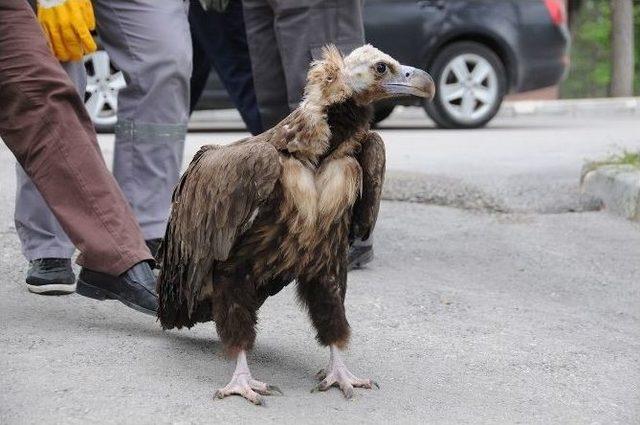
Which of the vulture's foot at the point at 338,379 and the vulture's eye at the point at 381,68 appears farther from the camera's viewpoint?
the vulture's foot at the point at 338,379

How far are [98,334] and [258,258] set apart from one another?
92 cm

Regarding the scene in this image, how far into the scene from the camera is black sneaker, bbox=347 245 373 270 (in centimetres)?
568

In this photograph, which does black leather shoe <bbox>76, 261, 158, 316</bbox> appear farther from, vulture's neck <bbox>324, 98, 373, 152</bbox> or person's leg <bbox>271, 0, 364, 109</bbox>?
person's leg <bbox>271, 0, 364, 109</bbox>

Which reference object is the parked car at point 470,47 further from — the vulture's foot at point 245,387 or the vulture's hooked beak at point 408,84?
the vulture's foot at point 245,387

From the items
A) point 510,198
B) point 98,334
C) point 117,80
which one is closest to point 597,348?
point 98,334

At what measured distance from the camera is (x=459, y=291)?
5555 mm

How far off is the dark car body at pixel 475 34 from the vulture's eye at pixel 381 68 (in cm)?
935

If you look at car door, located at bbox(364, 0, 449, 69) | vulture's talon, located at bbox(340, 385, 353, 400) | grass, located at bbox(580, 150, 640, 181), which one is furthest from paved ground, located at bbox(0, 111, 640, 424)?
car door, located at bbox(364, 0, 449, 69)

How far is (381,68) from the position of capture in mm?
3924

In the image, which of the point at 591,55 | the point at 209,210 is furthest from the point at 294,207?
the point at 591,55

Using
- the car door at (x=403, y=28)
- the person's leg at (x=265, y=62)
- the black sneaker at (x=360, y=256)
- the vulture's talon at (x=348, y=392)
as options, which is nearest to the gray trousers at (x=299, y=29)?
the person's leg at (x=265, y=62)

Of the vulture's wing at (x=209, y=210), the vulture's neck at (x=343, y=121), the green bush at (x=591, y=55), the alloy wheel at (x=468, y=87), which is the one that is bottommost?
the green bush at (x=591, y=55)

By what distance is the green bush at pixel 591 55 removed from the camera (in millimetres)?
30812

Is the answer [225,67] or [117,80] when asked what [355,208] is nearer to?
[225,67]
